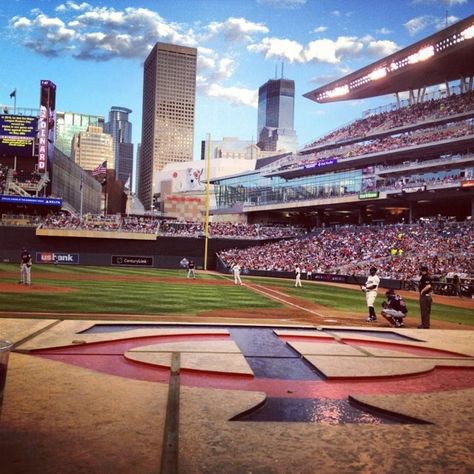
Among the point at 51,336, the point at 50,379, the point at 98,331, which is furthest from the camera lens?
the point at 98,331

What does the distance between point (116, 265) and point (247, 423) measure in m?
50.0

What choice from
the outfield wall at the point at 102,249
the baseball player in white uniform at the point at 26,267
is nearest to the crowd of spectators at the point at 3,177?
the outfield wall at the point at 102,249

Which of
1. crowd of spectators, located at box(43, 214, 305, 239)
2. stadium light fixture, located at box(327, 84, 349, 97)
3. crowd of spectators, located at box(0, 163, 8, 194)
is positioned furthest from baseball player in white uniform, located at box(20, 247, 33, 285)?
stadium light fixture, located at box(327, 84, 349, 97)

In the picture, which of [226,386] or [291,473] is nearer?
[291,473]

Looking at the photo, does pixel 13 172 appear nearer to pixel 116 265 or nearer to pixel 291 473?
pixel 116 265

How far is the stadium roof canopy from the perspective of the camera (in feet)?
156

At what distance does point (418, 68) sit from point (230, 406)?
57616 mm

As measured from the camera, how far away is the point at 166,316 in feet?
46.8

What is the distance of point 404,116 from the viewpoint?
2191 inches

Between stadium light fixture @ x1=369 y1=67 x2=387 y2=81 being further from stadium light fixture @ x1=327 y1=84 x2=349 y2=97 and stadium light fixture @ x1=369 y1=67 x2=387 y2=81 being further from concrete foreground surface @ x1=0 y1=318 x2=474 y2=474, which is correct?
concrete foreground surface @ x1=0 y1=318 x2=474 y2=474

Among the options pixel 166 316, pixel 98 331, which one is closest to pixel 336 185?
pixel 166 316

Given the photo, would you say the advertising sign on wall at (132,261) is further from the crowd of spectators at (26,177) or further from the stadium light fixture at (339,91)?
the stadium light fixture at (339,91)

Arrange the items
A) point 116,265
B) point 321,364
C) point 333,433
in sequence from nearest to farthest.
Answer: point 333,433 < point 321,364 < point 116,265

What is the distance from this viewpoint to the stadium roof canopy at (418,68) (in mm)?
47438
